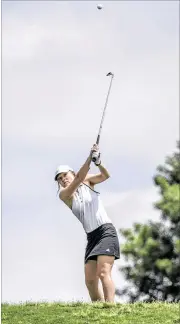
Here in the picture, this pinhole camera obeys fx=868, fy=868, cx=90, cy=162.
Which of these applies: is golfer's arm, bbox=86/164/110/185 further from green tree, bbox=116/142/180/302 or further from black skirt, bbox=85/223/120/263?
green tree, bbox=116/142/180/302

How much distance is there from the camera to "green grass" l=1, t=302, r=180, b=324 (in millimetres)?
11174

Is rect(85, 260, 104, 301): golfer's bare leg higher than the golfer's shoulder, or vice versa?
the golfer's shoulder

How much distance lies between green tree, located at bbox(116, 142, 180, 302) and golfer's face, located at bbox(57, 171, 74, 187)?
2005 centimetres

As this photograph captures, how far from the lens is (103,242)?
1150 centimetres

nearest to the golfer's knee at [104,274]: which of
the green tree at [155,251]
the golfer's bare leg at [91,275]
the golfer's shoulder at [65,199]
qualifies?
the golfer's bare leg at [91,275]

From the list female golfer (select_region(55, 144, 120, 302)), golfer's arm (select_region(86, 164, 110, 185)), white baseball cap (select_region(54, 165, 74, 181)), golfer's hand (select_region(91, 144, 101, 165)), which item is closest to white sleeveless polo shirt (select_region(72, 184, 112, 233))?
female golfer (select_region(55, 144, 120, 302))

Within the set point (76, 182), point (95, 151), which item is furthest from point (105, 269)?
point (95, 151)

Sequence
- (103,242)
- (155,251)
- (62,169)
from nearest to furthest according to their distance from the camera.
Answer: (103,242) < (62,169) < (155,251)

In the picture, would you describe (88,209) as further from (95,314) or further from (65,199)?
(95,314)

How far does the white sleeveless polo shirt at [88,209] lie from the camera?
11.6 metres

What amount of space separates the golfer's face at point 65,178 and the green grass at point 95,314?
66.9 inches

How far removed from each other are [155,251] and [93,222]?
20977 mm

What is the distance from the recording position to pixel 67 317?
37.9ft

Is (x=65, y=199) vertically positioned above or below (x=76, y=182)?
below
